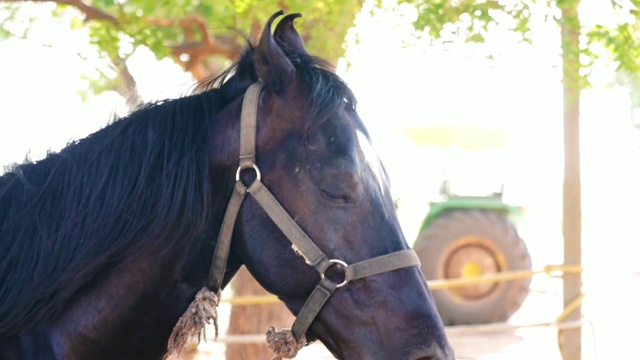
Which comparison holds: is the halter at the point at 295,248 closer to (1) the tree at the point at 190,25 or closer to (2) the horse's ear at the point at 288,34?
(2) the horse's ear at the point at 288,34

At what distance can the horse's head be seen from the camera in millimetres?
2061

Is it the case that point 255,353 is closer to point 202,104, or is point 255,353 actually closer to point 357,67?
point 357,67

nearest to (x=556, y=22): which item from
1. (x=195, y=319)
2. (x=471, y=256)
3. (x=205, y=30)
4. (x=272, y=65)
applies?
(x=205, y=30)

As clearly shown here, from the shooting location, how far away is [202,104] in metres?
2.29

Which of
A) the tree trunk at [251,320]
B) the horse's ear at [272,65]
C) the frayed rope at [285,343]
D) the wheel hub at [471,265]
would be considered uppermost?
the wheel hub at [471,265]

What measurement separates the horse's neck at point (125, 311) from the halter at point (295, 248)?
0.11 meters

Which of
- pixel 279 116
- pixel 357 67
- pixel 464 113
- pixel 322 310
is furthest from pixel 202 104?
pixel 464 113

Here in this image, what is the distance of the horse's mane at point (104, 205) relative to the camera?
2.12 metres

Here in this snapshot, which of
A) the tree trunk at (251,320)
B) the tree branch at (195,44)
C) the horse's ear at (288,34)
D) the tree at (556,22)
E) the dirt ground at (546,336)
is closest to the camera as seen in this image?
the horse's ear at (288,34)

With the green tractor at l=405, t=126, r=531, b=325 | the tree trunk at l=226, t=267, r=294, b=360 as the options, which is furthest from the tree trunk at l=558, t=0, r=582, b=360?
the green tractor at l=405, t=126, r=531, b=325

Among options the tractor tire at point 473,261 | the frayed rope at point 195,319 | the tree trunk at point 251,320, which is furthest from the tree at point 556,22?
the tractor tire at point 473,261

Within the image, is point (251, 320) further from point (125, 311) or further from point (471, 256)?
point (471, 256)

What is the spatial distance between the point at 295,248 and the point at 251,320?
3.84 meters

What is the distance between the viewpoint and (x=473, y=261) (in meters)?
11.1
